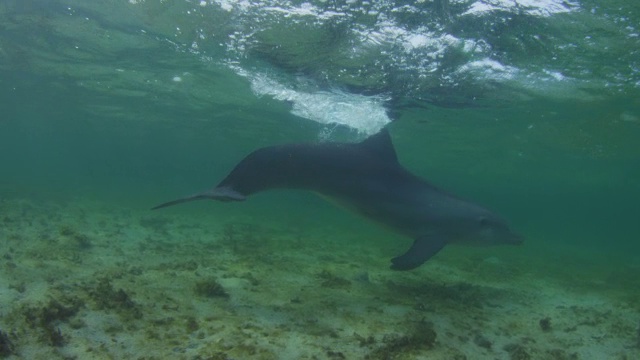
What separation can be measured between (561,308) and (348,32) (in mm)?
9092

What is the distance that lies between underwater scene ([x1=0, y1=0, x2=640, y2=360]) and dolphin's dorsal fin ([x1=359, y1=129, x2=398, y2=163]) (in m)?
0.04

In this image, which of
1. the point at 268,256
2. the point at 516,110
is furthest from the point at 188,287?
the point at 516,110

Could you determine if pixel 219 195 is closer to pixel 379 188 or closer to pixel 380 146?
pixel 379 188

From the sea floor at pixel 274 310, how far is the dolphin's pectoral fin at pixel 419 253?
0.63 meters

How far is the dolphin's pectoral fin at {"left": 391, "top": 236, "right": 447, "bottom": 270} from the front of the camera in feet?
21.4

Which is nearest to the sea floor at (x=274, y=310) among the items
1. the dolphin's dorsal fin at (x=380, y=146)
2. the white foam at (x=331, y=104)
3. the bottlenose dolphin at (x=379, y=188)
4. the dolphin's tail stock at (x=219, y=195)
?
the bottlenose dolphin at (x=379, y=188)

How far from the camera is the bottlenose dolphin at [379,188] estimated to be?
646cm

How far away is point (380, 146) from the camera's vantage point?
7543 mm

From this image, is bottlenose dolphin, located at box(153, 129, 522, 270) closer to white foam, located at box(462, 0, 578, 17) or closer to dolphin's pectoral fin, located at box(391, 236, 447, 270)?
dolphin's pectoral fin, located at box(391, 236, 447, 270)

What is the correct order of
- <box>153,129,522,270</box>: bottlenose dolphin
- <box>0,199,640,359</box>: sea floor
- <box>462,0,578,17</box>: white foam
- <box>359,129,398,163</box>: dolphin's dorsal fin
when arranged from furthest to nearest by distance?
<box>462,0,578,17</box>: white foam, <box>359,129,398,163</box>: dolphin's dorsal fin, <box>153,129,522,270</box>: bottlenose dolphin, <box>0,199,640,359</box>: sea floor

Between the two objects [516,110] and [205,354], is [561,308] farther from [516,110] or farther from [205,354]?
[516,110]

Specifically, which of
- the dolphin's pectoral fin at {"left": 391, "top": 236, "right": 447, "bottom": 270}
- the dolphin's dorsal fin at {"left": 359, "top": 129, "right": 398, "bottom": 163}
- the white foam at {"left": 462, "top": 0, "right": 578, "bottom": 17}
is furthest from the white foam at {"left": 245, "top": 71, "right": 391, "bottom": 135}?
the dolphin's pectoral fin at {"left": 391, "top": 236, "right": 447, "bottom": 270}

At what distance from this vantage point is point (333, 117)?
2623 centimetres

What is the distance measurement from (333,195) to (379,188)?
0.85 metres
